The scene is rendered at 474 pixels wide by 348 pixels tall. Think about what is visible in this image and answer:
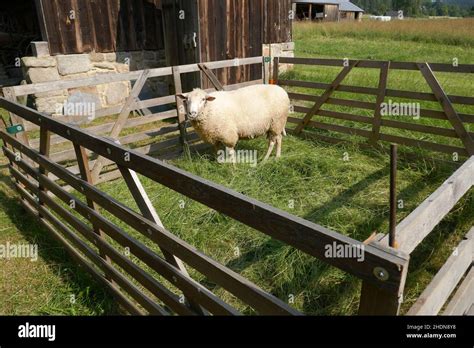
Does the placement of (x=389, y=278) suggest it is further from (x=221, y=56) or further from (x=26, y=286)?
(x=221, y=56)


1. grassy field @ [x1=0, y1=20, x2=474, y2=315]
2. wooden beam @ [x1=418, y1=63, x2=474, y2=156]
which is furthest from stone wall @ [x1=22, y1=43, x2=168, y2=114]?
wooden beam @ [x1=418, y1=63, x2=474, y2=156]

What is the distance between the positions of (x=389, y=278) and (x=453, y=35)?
2385 centimetres

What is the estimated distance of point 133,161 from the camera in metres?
2.29

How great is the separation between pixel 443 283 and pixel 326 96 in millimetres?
5180

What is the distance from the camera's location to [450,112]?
5.18 meters

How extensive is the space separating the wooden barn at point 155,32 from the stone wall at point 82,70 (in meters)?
0.02

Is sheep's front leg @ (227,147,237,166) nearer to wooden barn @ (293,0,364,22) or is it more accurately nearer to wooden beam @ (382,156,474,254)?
wooden beam @ (382,156,474,254)

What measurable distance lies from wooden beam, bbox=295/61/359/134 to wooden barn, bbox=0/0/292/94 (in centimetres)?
289

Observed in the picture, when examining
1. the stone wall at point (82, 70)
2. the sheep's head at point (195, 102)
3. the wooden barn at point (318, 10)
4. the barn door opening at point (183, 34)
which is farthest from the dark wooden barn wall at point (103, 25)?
the wooden barn at point (318, 10)

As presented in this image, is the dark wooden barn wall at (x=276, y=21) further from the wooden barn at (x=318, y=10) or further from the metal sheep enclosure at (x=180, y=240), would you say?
the wooden barn at (x=318, y=10)

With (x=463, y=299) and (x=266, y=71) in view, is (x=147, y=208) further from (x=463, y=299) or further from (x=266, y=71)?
(x=266, y=71)

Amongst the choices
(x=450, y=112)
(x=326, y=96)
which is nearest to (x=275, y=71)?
(x=326, y=96)
